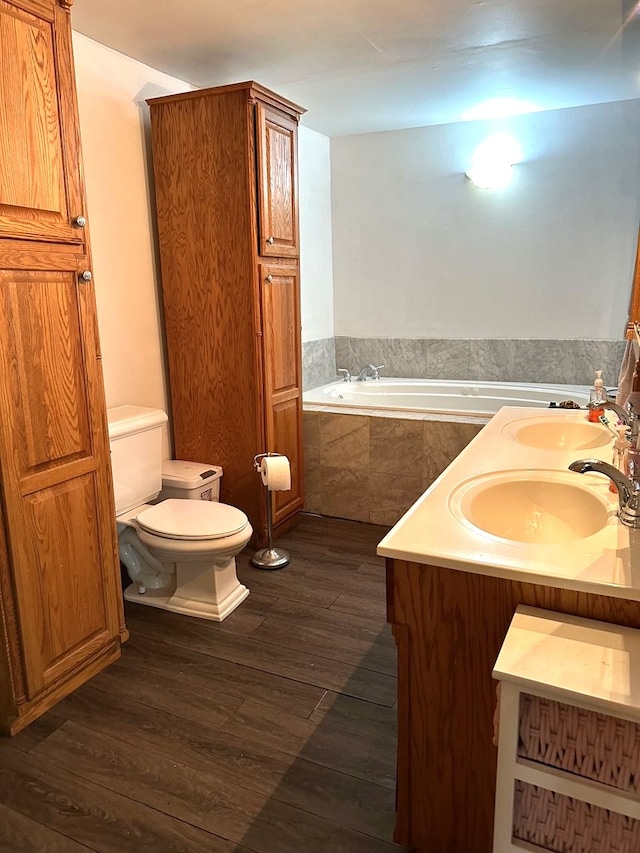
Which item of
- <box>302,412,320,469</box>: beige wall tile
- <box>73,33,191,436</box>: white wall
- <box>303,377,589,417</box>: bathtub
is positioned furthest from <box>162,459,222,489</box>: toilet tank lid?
<box>303,377,589,417</box>: bathtub

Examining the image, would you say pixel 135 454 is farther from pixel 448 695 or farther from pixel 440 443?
pixel 448 695

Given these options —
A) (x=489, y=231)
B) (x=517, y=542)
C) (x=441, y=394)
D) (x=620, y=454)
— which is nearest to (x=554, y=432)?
(x=620, y=454)

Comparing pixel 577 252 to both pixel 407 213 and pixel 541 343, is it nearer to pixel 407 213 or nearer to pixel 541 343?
pixel 541 343

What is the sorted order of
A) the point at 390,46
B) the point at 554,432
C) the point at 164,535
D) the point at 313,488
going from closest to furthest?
1. the point at 554,432
2. the point at 164,535
3. the point at 390,46
4. the point at 313,488

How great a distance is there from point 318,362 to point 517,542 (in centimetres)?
336

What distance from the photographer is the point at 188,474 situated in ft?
9.71

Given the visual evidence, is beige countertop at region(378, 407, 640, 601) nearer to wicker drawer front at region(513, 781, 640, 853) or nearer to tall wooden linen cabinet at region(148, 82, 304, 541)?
wicker drawer front at region(513, 781, 640, 853)

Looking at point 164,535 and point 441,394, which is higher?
point 441,394

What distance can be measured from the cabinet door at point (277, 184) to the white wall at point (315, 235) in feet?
3.20

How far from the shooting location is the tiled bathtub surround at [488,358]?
4.04 meters

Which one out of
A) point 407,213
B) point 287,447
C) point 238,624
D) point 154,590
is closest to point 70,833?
point 238,624

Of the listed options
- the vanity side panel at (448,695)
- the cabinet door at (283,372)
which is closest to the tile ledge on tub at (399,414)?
the cabinet door at (283,372)

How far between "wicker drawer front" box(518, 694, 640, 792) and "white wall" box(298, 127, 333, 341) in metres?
3.47

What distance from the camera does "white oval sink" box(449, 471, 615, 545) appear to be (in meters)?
1.61
